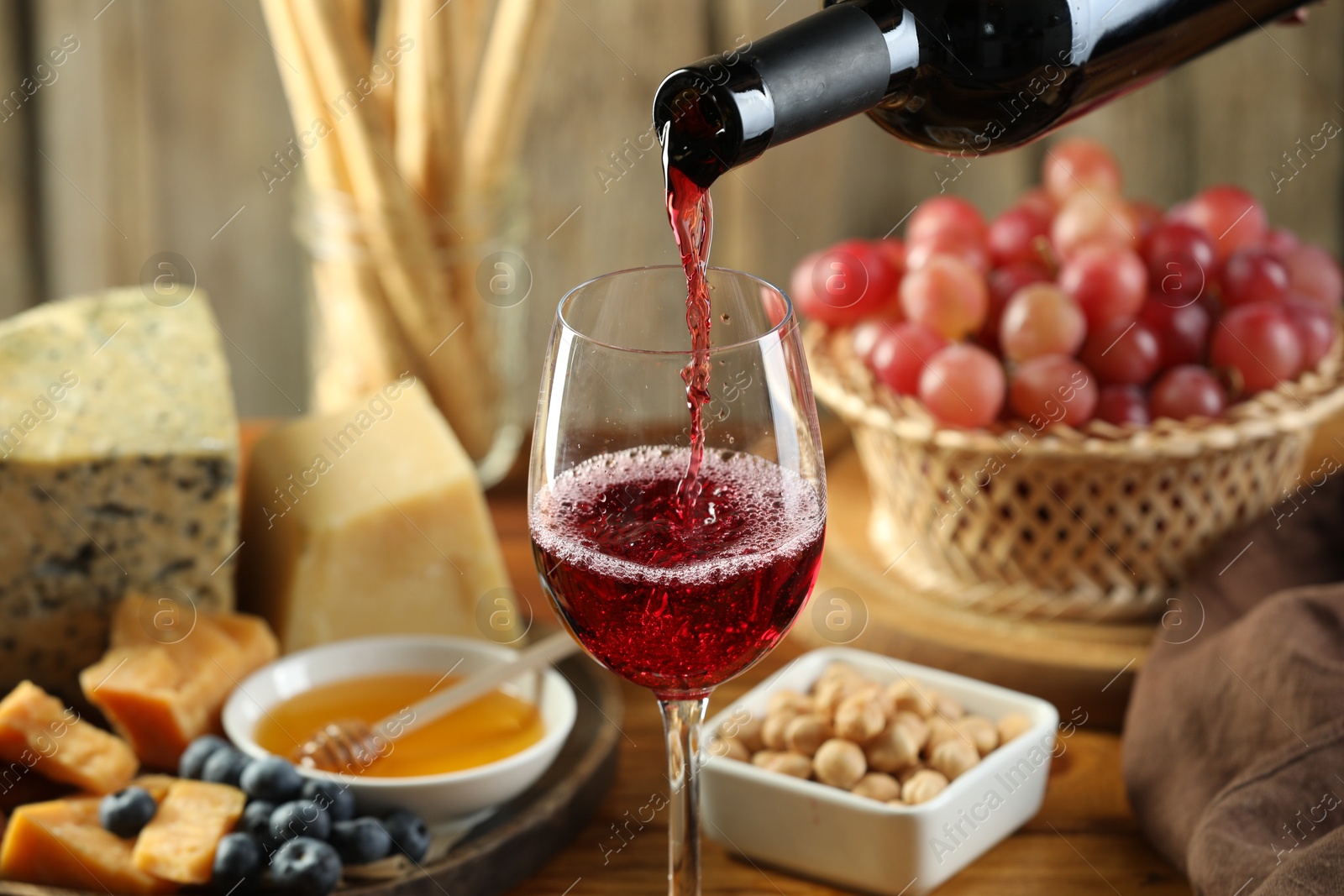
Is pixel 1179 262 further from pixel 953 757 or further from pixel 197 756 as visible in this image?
pixel 197 756

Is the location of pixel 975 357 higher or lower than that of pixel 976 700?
higher

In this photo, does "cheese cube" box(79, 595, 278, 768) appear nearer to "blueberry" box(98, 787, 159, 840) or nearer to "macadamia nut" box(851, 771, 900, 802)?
"blueberry" box(98, 787, 159, 840)

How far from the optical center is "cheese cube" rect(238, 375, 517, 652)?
115cm

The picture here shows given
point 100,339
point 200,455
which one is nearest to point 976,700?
point 200,455

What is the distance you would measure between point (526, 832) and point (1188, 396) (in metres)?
0.60

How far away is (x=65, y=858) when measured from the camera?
0.88m

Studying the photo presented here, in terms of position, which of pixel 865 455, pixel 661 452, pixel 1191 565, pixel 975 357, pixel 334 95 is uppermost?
pixel 334 95

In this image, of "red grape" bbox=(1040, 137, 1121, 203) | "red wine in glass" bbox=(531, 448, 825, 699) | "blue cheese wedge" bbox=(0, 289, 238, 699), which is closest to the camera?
"red wine in glass" bbox=(531, 448, 825, 699)

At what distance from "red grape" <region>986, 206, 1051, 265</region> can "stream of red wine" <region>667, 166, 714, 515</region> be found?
566mm

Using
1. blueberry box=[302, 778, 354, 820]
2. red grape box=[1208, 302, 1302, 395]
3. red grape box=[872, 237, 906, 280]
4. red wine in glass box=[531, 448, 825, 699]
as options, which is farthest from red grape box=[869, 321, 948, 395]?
blueberry box=[302, 778, 354, 820]

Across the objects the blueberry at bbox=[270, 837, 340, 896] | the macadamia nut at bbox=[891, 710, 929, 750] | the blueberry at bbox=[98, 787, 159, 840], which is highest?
the blueberry at bbox=[98, 787, 159, 840]

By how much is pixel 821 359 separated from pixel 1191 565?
349 mm

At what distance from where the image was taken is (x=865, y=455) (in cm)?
128

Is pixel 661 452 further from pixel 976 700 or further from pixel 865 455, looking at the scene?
pixel 865 455
